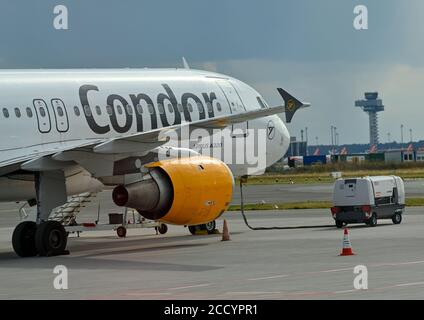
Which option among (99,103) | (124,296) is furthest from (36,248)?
(124,296)

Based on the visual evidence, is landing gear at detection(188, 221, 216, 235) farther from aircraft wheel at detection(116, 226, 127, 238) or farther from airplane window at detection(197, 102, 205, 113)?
airplane window at detection(197, 102, 205, 113)

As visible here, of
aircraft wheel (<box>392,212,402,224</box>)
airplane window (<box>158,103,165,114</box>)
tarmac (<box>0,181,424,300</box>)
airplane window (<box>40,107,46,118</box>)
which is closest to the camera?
tarmac (<box>0,181,424,300</box>)

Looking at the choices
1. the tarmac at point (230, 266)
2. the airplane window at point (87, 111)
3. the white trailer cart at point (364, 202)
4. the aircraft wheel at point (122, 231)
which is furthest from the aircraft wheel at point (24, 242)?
the white trailer cart at point (364, 202)

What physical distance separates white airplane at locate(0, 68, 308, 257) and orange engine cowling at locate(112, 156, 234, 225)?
0.08ft

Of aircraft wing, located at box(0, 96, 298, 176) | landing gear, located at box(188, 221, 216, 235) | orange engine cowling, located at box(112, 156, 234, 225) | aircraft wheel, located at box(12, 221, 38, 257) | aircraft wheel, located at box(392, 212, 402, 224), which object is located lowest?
aircraft wheel, located at box(392, 212, 402, 224)

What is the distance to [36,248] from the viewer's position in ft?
94.4

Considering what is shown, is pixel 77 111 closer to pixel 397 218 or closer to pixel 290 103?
pixel 290 103

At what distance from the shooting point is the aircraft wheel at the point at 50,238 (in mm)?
28216

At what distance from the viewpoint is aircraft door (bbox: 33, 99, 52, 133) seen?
29.7 meters

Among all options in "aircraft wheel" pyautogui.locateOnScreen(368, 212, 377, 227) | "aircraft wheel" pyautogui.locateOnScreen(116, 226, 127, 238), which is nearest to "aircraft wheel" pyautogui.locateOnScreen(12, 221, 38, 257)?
"aircraft wheel" pyautogui.locateOnScreen(116, 226, 127, 238)

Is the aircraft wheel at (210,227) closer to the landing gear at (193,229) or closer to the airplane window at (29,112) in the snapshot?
the landing gear at (193,229)

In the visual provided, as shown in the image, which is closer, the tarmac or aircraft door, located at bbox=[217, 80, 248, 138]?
the tarmac

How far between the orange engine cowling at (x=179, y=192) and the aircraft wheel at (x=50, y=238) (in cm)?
163
